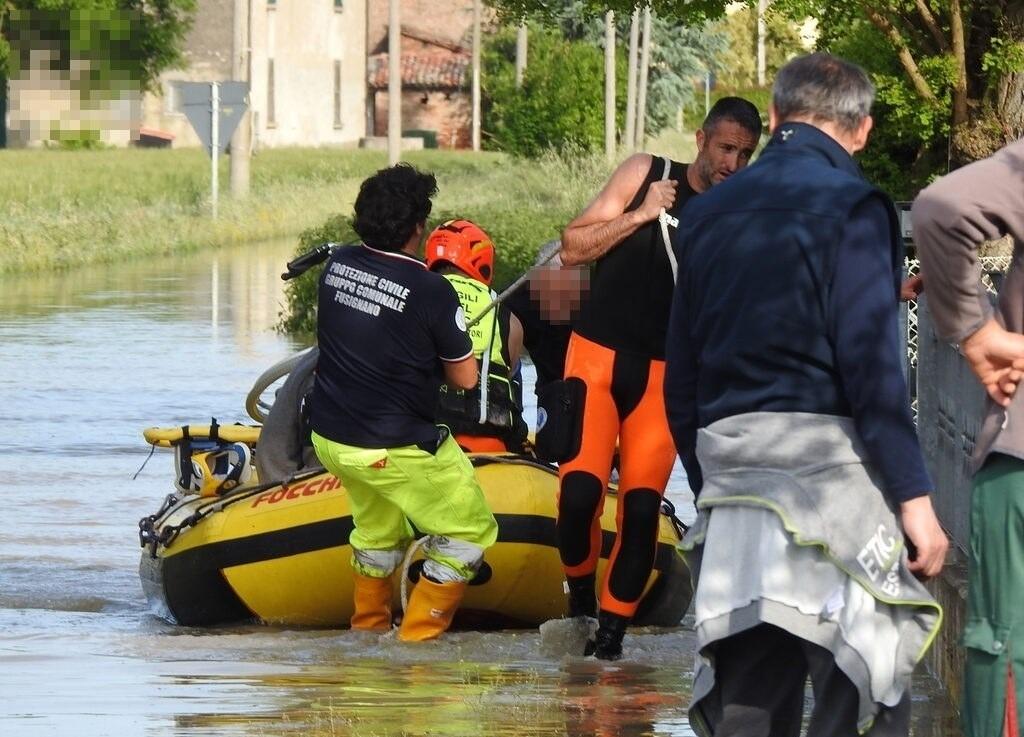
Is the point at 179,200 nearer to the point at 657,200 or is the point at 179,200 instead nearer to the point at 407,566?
the point at 407,566

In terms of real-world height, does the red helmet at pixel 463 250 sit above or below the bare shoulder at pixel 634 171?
below

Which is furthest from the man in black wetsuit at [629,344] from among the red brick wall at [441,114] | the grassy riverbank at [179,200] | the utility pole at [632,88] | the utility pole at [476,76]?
the red brick wall at [441,114]

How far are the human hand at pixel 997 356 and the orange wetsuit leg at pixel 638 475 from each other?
2.85 meters

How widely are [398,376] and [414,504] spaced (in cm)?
46

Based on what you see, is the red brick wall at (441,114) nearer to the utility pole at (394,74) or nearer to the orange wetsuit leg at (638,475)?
the utility pole at (394,74)

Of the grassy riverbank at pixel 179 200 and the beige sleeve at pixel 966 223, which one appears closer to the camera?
the beige sleeve at pixel 966 223

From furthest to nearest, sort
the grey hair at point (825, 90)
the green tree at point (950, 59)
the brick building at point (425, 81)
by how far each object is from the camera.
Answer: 1. the brick building at point (425, 81)
2. the green tree at point (950, 59)
3. the grey hair at point (825, 90)

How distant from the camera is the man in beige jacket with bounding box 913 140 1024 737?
161 inches

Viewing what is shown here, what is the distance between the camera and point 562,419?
705 cm

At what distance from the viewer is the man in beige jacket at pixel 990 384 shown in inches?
161

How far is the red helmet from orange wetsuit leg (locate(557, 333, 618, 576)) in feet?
3.70

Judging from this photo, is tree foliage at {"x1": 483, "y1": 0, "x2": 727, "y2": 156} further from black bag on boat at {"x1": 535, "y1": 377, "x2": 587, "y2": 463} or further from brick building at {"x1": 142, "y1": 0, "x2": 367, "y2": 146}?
black bag on boat at {"x1": 535, "y1": 377, "x2": 587, "y2": 463}

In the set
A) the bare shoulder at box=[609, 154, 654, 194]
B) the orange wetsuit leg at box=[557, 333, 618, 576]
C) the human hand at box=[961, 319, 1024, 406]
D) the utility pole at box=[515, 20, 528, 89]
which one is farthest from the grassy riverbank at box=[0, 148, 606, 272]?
the human hand at box=[961, 319, 1024, 406]

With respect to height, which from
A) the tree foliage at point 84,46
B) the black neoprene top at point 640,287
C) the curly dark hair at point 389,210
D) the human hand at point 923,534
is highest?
the tree foliage at point 84,46
